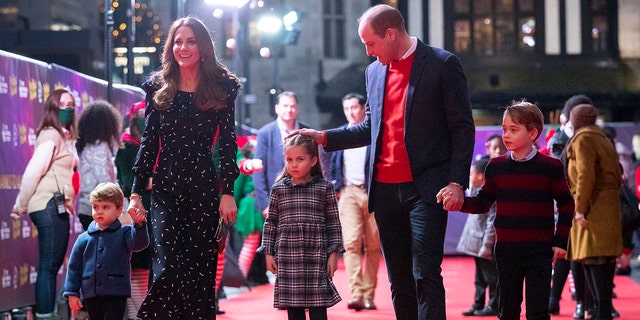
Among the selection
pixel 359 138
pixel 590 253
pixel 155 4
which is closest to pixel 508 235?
pixel 359 138

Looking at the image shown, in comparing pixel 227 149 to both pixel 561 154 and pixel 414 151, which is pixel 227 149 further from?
pixel 561 154

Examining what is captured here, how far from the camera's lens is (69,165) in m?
8.92

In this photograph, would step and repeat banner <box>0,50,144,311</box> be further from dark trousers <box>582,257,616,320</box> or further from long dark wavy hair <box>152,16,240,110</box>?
dark trousers <box>582,257,616,320</box>

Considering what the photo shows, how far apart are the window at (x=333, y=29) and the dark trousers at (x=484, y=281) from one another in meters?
24.7

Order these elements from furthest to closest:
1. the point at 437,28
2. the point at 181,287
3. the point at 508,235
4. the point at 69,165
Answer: the point at 437,28
the point at 69,165
the point at 508,235
the point at 181,287

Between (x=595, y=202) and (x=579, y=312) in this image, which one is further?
(x=579, y=312)

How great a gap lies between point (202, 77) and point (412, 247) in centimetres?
144

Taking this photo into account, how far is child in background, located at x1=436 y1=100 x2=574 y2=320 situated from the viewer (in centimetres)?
628

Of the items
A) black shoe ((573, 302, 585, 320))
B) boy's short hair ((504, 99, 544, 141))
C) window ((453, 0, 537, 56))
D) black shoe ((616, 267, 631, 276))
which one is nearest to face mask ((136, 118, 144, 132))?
boy's short hair ((504, 99, 544, 141))

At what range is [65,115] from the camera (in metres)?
8.95

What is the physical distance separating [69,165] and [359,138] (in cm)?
333

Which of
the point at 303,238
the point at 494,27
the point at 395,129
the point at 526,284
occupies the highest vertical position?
the point at 494,27

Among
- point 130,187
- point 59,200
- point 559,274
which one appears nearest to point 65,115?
point 59,200

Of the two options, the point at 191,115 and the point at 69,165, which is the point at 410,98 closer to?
the point at 191,115
